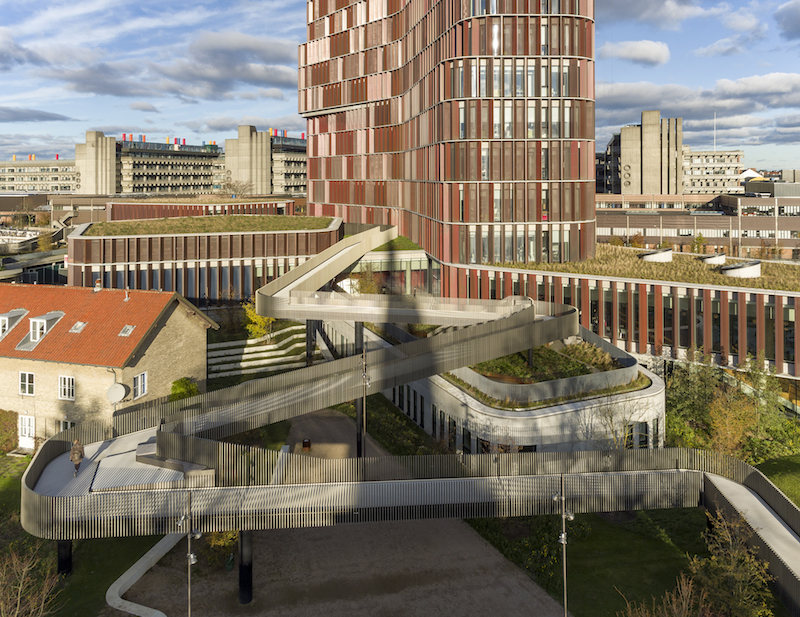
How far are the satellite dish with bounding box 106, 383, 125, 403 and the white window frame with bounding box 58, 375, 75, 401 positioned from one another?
3415mm

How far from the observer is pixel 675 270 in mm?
53969

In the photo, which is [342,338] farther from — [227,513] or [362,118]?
[362,118]

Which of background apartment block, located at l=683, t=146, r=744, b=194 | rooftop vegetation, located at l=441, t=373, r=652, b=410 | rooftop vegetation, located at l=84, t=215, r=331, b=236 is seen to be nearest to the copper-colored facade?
rooftop vegetation, located at l=84, t=215, r=331, b=236

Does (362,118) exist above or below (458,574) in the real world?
above

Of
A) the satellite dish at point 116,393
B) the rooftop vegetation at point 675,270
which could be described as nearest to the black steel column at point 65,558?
the satellite dish at point 116,393

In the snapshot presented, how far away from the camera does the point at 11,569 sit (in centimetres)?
2478

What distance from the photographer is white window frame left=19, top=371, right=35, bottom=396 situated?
116 ft

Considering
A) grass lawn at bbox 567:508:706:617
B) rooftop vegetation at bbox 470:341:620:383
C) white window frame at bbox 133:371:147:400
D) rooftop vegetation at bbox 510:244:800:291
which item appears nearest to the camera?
grass lawn at bbox 567:508:706:617

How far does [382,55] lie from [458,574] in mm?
69170

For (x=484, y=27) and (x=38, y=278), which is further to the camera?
(x=38, y=278)

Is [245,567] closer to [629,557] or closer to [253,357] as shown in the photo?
[629,557]

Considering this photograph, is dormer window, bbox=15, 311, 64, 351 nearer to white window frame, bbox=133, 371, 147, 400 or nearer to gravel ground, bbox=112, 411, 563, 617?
white window frame, bbox=133, 371, 147, 400

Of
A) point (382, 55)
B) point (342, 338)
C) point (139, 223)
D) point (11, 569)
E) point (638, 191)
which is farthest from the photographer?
point (638, 191)

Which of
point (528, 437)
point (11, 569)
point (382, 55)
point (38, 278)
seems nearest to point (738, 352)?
point (528, 437)
